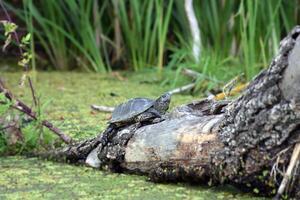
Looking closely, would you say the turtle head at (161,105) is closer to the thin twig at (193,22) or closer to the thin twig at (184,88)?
the thin twig at (184,88)

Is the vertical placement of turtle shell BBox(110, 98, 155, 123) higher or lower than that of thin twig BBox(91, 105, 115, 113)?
higher

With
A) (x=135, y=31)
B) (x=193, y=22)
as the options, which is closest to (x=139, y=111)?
(x=193, y=22)

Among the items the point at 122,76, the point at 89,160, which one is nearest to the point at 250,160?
the point at 89,160

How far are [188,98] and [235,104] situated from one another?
150cm

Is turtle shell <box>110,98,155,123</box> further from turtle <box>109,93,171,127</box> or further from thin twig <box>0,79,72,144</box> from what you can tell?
thin twig <box>0,79,72,144</box>

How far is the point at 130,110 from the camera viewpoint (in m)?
1.79

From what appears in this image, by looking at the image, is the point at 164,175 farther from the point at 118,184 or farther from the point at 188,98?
the point at 188,98

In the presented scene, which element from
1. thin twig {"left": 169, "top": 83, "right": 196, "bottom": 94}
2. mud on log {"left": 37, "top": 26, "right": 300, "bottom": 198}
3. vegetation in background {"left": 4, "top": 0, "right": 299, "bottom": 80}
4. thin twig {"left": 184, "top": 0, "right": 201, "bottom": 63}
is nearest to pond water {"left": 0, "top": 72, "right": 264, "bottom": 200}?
mud on log {"left": 37, "top": 26, "right": 300, "bottom": 198}

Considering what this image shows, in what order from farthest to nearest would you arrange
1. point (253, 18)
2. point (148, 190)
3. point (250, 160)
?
point (253, 18), point (148, 190), point (250, 160)

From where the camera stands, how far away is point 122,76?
3.89m

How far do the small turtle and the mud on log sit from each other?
20mm

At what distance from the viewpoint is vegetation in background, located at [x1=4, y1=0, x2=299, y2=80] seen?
3.65 meters

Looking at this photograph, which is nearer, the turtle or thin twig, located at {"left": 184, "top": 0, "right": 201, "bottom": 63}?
the turtle

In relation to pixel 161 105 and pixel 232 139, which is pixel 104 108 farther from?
pixel 232 139
